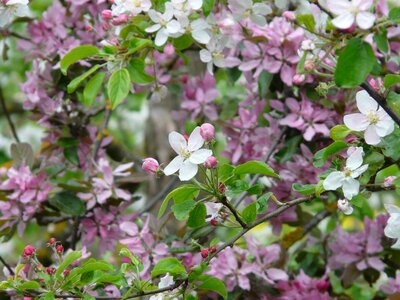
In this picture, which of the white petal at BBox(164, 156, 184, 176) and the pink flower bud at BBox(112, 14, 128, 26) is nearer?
the white petal at BBox(164, 156, 184, 176)

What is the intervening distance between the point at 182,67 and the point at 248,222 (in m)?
1.13

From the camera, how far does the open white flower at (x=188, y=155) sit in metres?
1.29

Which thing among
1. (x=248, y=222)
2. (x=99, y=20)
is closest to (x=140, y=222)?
(x=99, y=20)

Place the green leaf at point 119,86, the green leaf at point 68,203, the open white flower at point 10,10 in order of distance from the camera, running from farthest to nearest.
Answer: the green leaf at point 68,203 → the open white flower at point 10,10 → the green leaf at point 119,86

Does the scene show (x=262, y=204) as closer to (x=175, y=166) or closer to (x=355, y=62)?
(x=175, y=166)

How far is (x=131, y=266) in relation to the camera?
1.41 m

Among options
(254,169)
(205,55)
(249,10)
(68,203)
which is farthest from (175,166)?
(68,203)

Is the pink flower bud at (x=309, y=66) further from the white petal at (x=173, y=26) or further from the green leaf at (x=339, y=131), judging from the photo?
the white petal at (x=173, y=26)

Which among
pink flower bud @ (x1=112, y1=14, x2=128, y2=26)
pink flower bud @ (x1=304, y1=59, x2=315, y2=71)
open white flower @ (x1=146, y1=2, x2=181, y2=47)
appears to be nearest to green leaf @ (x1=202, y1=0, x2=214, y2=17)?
open white flower @ (x1=146, y1=2, x2=181, y2=47)

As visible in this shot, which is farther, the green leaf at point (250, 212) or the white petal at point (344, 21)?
the green leaf at point (250, 212)

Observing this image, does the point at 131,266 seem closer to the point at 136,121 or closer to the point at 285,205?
the point at 285,205

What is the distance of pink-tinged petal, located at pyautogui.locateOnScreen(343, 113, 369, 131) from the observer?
1309 mm

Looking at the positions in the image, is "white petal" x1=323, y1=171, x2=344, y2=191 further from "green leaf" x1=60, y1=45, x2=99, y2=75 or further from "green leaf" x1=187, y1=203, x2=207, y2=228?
"green leaf" x1=60, y1=45, x2=99, y2=75

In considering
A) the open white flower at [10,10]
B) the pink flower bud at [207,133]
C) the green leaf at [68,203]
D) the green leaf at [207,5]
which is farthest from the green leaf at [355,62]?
the green leaf at [68,203]
